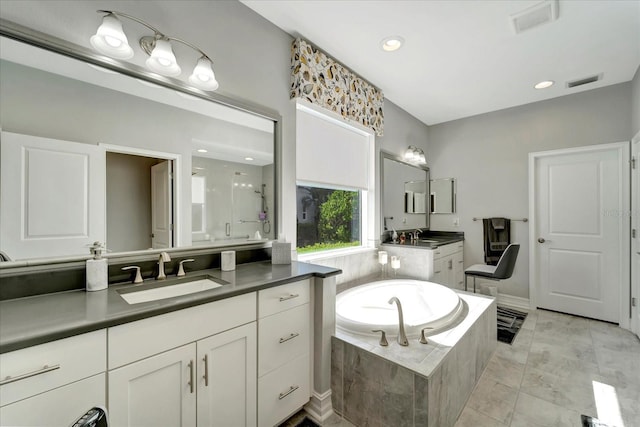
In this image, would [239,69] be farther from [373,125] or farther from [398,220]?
[398,220]

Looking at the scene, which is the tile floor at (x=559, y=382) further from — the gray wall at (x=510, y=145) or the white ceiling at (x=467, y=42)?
the white ceiling at (x=467, y=42)

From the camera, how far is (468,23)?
1995 millimetres

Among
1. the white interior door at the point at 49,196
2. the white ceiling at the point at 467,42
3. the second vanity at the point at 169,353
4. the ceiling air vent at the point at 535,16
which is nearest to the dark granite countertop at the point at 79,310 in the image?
the second vanity at the point at 169,353

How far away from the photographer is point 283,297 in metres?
1.45

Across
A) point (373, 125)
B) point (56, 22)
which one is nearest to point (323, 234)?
point (373, 125)

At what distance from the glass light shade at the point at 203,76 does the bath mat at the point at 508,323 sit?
130 inches

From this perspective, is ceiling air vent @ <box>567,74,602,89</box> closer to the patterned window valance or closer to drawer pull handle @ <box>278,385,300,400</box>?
the patterned window valance

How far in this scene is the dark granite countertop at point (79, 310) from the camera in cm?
79

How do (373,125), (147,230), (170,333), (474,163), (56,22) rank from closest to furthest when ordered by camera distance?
(170,333) < (56,22) < (147,230) < (373,125) < (474,163)

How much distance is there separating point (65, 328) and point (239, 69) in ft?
5.68

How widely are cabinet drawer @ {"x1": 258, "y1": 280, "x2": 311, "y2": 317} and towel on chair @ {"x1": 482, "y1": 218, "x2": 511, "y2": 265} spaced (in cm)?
314

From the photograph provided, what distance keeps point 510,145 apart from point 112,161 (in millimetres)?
4333

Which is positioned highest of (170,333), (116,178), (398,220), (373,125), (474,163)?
(373,125)

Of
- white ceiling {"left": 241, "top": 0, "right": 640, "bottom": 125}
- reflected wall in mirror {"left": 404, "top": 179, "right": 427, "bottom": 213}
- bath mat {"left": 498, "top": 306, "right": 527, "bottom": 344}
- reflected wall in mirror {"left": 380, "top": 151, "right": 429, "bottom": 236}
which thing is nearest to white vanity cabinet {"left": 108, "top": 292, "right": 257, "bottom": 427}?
white ceiling {"left": 241, "top": 0, "right": 640, "bottom": 125}
